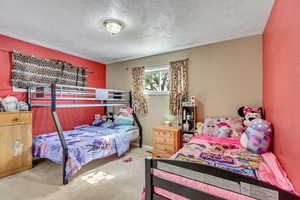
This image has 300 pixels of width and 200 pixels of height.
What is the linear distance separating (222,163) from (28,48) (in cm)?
405

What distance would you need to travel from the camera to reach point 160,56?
3744 millimetres

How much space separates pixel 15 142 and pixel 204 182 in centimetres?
307

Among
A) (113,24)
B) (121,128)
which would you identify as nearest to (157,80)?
(121,128)

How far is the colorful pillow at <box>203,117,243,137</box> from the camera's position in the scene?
2.47 metres

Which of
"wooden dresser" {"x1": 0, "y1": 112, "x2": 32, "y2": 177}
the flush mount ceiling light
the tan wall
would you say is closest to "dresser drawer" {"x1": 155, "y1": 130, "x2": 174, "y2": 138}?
the tan wall

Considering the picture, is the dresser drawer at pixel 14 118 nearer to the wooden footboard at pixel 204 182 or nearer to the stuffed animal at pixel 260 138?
the wooden footboard at pixel 204 182

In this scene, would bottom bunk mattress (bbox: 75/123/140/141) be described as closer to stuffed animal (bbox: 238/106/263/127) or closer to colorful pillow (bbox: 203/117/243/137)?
colorful pillow (bbox: 203/117/243/137)

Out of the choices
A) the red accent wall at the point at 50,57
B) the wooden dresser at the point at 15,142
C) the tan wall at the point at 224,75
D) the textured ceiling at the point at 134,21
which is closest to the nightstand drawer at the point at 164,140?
the tan wall at the point at 224,75

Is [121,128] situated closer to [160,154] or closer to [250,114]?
[160,154]

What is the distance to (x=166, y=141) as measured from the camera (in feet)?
10.2

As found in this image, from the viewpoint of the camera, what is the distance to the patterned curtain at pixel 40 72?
281 centimetres

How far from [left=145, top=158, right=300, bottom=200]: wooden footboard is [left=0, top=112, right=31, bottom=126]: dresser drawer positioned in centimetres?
260

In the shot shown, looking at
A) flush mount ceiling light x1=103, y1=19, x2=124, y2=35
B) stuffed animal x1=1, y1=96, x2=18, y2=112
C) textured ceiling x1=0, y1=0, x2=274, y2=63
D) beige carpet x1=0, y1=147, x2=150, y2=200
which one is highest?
textured ceiling x1=0, y1=0, x2=274, y2=63

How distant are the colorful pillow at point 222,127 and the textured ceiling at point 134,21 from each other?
64.2 inches
